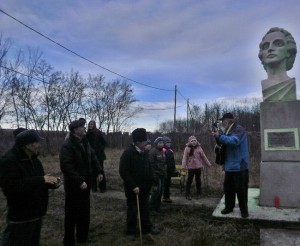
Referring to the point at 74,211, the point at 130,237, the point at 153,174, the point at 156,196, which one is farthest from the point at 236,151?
the point at 74,211

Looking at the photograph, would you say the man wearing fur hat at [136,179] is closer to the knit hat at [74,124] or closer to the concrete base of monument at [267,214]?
the knit hat at [74,124]

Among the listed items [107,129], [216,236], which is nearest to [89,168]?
[216,236]

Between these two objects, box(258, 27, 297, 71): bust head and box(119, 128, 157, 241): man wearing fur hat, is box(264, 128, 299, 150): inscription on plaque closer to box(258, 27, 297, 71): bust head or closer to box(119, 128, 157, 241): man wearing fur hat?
box(258, 27, 297, 71): bust head

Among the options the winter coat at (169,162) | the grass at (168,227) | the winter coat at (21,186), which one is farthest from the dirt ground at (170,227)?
the winter coat at (21,186)

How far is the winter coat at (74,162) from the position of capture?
4.74 meters

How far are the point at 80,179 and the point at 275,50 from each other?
481 centimetres

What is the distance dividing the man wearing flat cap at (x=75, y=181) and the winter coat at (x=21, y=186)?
122 cm

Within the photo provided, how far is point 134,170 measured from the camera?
17.8 ft

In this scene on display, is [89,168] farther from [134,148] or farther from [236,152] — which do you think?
[236,152]

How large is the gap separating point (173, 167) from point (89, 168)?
3338 mm

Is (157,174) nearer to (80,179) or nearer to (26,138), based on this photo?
(80,179)

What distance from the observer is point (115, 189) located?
9.75 meters

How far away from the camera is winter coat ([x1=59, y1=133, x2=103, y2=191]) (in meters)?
4.74

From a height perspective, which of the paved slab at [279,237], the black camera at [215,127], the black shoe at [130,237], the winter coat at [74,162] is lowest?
the black shoe at [130,237]
